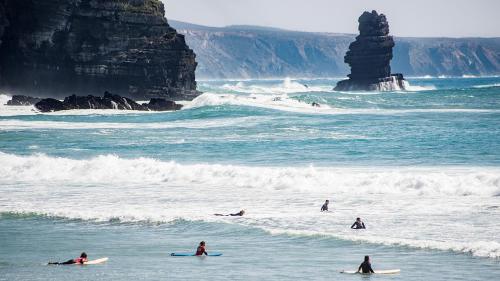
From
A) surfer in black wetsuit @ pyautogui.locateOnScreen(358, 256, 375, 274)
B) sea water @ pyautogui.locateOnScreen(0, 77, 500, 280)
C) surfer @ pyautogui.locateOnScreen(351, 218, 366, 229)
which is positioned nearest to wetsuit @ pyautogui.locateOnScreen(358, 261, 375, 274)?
surfer in black wetsuit @ pyautogui.locateOnScreen(358, 256, 375, 274)

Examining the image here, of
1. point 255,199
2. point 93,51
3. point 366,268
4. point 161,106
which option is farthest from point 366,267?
point 93,51

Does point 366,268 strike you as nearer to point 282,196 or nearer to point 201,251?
point 201,251

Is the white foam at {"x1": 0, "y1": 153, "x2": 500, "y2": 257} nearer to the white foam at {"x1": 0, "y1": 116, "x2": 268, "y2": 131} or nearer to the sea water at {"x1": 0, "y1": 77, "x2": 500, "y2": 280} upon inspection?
the sea water at {"x1": 0, "y1": 77, "x2": 500, "y2": 280}

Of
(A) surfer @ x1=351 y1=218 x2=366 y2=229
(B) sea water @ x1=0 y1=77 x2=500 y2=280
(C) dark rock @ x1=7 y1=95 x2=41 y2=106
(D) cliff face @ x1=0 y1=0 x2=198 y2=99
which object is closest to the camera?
(B) sea water @ x1=0 y1=77 x2=500 y2=280

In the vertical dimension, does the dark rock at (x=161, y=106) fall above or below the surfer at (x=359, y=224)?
above

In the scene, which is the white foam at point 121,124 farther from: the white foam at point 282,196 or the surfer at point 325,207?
the surfer at point 325,207

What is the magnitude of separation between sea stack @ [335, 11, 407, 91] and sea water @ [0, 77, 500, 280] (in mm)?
84766

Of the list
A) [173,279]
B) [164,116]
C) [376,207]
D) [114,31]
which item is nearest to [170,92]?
[114,31]

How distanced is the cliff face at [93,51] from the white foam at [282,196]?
161 ft

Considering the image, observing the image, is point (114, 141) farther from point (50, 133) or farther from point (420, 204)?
point (420, 204)

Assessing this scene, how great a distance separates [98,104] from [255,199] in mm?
49917

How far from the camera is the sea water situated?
888 inches

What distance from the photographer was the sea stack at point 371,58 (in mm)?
146500

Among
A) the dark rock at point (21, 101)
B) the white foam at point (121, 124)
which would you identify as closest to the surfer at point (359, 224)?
the white foam at point (121, 124)
